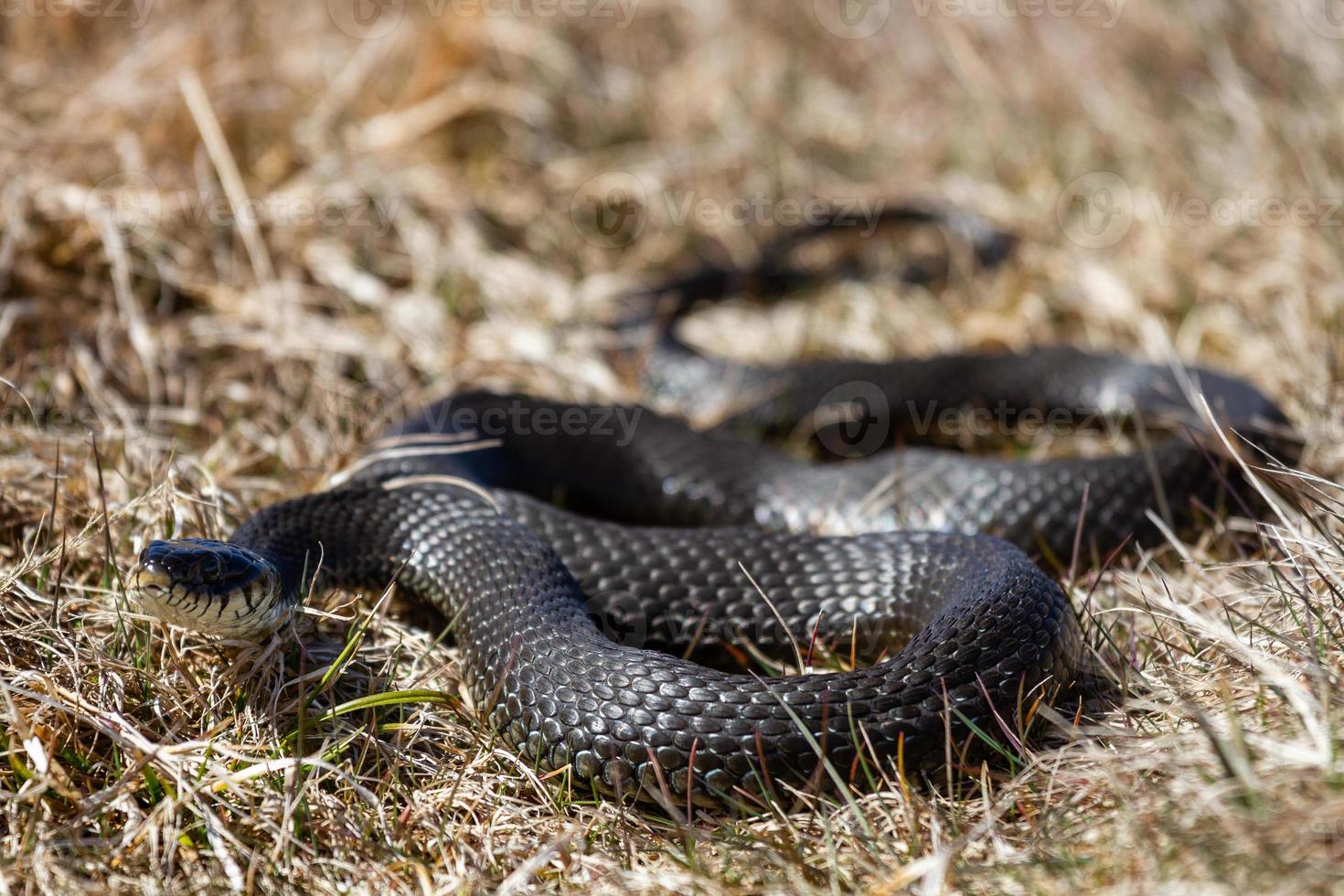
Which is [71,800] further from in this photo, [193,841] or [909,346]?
[909,346]

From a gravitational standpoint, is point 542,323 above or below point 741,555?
above

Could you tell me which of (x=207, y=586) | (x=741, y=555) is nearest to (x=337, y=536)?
(x=207, y=586)

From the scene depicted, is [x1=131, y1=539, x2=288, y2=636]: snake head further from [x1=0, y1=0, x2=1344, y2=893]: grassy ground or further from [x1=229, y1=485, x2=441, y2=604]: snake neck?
[x1=229, y1=485, x2=441, y2=604]: snake neck

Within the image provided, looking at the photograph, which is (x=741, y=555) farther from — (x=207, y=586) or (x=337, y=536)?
(x=207, y=586)

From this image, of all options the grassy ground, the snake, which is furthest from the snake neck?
the grassy ground

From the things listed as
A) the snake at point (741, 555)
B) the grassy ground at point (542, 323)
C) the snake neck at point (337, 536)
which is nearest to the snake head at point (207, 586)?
the snake at point (741, 555)
